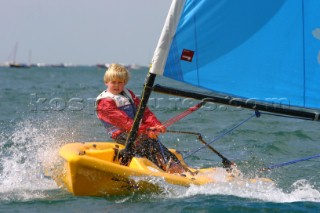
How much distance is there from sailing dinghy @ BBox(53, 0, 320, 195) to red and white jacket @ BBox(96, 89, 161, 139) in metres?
0.45

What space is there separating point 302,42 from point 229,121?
293 inches

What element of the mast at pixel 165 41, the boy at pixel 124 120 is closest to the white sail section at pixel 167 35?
the mast at pixel 165 41

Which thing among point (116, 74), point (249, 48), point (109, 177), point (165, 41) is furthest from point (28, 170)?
point (249, 48)

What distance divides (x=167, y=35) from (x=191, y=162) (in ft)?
9.61

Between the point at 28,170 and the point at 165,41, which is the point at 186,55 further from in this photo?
the point at 28,170

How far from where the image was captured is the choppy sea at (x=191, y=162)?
5.52 meters

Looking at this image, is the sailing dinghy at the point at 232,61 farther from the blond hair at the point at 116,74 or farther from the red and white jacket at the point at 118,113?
→ the blond hair at the point at 116,74

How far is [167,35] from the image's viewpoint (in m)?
5.56

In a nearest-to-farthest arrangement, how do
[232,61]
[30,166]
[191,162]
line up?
[232,61] < [30,166] < [191,162]

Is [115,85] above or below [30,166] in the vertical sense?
above

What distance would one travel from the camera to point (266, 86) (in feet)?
18.7

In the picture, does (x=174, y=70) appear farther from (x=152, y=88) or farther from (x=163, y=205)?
(x=163, y=205)

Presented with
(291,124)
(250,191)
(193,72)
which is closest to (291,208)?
(250,191)

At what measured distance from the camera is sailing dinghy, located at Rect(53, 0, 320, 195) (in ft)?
18.3
